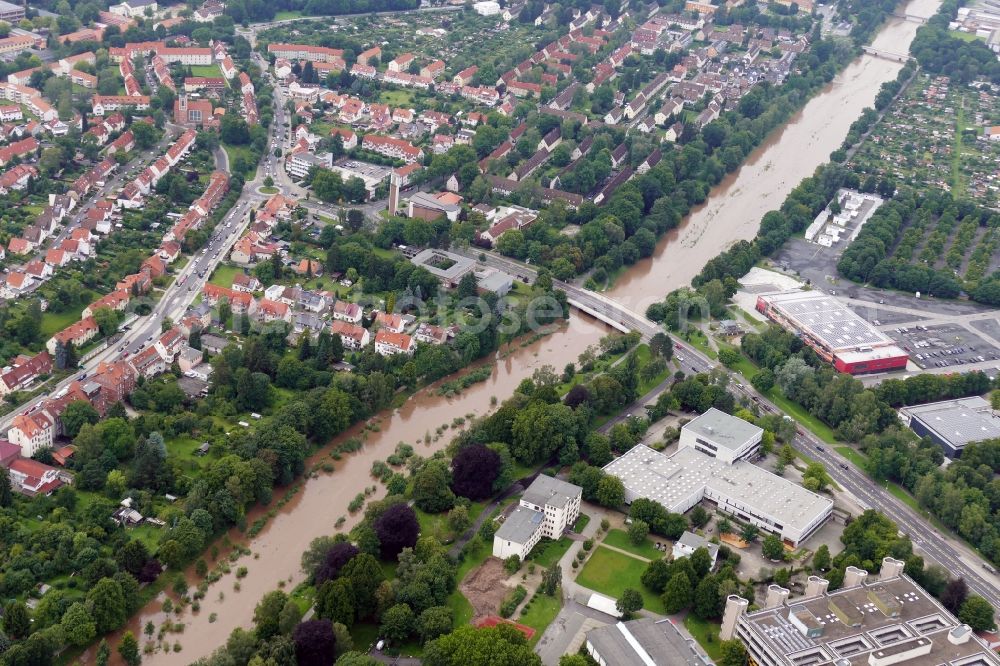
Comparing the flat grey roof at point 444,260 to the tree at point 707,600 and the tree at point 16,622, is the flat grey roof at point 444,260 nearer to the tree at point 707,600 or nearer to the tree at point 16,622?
the tree at point 707,600

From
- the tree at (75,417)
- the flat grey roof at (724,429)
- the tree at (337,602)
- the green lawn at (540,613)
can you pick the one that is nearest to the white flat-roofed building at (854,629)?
the green lawn at (540,613)

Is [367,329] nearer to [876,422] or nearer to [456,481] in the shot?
[456,481]

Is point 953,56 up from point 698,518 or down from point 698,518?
down

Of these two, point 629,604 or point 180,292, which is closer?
point 629,604

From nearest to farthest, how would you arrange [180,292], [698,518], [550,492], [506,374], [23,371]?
1. [550,492]
2. [698,518]
3. [23,371]
4. [506,374]
5. [180,292]

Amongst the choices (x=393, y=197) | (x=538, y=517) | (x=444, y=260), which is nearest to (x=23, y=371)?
(x=444, y=260)

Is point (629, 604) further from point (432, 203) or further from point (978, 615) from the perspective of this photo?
point (432, 203)
